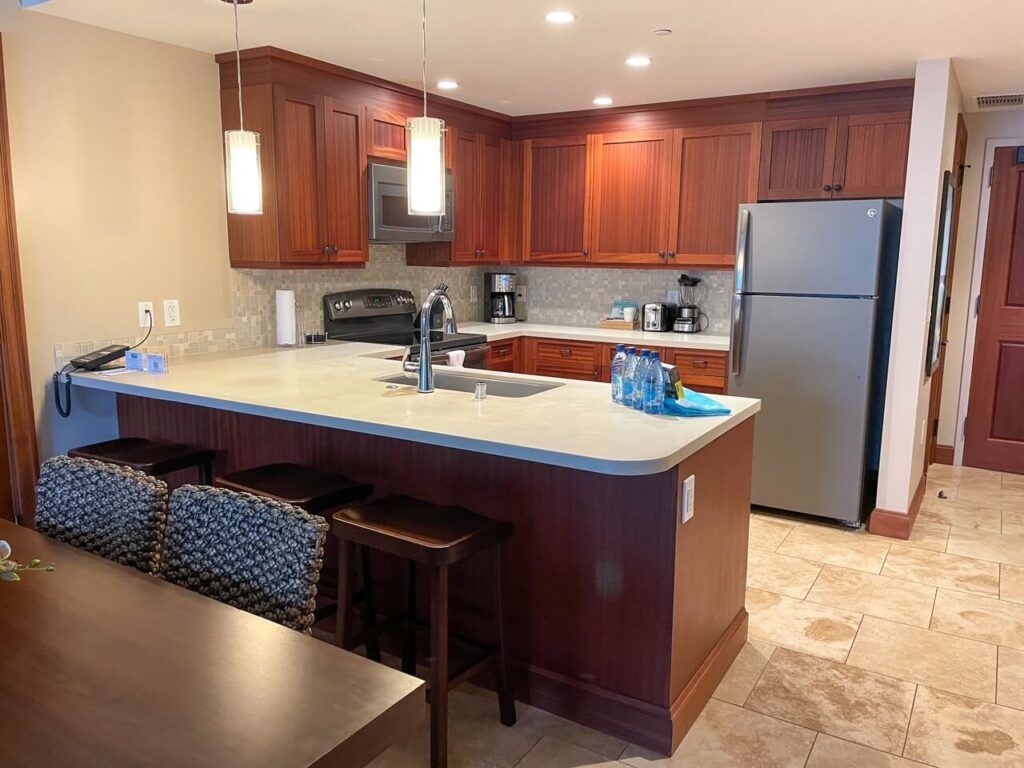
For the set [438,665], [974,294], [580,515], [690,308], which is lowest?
[438,665]

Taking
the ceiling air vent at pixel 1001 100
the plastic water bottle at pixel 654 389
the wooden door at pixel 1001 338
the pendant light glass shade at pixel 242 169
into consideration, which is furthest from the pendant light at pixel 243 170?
the wooden door at pixel 1001 338

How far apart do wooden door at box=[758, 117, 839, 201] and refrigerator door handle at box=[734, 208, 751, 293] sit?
20.2 inches

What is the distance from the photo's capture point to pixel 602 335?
481 cm

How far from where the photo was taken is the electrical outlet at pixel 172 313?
3498mm

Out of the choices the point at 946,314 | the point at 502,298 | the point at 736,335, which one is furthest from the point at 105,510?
the point at 946,314

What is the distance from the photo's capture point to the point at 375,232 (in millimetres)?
4078

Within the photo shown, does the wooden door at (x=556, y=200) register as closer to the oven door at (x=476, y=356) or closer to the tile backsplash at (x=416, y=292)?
the tile backsplash at (x=416, y=292)

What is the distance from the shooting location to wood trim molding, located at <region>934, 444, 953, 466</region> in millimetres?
5176

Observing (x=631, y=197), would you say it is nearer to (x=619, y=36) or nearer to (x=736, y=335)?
(x=736, y=335)

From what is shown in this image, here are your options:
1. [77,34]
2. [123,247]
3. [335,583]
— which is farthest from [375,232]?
[335,583]

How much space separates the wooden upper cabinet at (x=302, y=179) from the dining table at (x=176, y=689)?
8.07 feet

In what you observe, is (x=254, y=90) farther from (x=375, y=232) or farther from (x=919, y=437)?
(x=919, y=437)

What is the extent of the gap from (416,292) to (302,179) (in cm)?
148

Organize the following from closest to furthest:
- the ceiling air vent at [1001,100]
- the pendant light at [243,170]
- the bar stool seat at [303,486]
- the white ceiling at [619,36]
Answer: the bar stool seat at [303,486], the pendant light at [243,170], the white ceiling at [619,36], the ceiling air vent at [1001,100]
